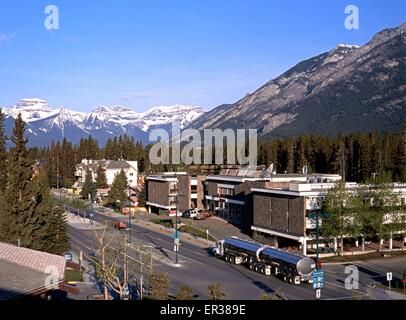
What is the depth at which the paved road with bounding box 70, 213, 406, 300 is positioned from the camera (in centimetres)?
3066

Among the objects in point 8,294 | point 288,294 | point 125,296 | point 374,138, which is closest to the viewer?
point 8,294

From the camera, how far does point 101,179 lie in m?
106

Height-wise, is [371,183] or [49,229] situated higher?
[371,183]

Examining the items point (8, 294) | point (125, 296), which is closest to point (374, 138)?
point (125, 296)

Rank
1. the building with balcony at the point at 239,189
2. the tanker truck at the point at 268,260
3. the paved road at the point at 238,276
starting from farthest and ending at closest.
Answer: the building with balcony at the point at 239,189, the tanker truck at the point at 268,260, the paved road at the point at 238,276

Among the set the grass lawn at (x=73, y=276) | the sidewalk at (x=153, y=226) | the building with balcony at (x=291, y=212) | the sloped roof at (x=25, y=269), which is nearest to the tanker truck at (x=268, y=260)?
the building with balcony at (x=291, y=212)

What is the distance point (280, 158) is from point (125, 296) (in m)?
79.3

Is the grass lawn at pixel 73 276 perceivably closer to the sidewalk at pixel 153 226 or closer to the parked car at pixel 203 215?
the sidewalk at pixel 153 226

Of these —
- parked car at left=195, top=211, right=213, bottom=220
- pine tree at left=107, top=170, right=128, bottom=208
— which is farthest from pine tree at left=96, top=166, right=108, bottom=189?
parked car at left=195, top=211, right=213, bottom=220

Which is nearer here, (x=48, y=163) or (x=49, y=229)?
(x=49, y=229)

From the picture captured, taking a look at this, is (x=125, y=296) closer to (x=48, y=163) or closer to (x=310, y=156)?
(x=310, y=156)

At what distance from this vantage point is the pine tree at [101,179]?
106 metres

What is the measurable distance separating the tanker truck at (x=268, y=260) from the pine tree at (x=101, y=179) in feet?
216

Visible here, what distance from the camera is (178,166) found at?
113 m
